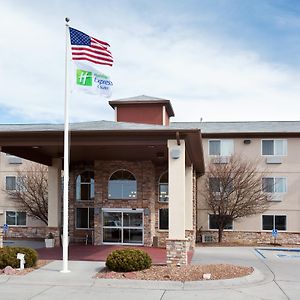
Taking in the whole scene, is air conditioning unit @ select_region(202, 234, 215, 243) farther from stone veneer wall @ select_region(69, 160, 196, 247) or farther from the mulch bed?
the mulch bed

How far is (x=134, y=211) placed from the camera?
24.0 m

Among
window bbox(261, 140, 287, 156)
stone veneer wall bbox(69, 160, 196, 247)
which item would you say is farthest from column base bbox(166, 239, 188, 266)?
window bbox(261, 140, 287, 156)

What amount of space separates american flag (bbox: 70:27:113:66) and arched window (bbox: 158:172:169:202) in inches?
477

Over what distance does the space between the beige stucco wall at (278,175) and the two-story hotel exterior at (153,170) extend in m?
0.06

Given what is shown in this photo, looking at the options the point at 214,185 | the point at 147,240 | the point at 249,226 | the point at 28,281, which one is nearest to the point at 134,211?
the point at 147,240

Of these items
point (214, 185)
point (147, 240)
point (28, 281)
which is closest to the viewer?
point (28, 281)

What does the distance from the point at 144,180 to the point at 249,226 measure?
32.6ft

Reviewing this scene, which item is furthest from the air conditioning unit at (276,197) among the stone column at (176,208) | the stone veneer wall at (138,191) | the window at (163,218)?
the stone column at (176,208)

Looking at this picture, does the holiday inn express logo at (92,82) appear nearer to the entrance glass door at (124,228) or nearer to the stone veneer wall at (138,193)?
the stone veneer wall at (138,193)

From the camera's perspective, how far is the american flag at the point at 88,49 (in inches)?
547

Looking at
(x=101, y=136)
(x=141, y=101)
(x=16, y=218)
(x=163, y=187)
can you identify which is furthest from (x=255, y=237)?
(x=101, y=136)

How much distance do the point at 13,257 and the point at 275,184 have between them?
2056 centimetres

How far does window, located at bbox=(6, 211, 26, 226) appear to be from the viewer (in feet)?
105

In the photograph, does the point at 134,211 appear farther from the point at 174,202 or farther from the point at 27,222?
the point at 27,222
